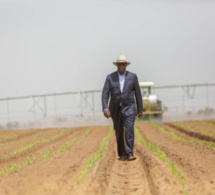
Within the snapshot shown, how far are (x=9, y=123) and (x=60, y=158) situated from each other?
37085 millimetres

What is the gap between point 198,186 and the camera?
6891 millimetres

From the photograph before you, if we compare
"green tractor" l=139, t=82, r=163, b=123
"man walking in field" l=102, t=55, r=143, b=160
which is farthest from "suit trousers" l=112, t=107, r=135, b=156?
"green tractor" l=139, t=82, r=163, b=123

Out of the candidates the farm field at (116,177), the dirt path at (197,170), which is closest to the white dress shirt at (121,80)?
the farm field at (116,177)

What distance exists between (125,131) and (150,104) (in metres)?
26.3

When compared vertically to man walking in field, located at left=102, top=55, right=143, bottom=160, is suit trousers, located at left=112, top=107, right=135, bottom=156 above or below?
below

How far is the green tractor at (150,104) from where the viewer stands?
36938 millimetres

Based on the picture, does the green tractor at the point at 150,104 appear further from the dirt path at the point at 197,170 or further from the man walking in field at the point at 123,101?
the dirt path at the point at 197,170

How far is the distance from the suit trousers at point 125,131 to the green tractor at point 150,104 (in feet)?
82.3

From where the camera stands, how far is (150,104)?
3734 cm

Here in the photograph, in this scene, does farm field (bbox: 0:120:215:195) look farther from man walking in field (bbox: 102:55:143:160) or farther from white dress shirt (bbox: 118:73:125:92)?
white dress shirt (bbox: 118:73:125:92)

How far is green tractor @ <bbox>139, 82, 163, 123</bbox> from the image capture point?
36.9 m

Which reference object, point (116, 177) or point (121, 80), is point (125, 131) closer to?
point (121, 80)

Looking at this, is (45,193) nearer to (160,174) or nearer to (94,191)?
(94,191)

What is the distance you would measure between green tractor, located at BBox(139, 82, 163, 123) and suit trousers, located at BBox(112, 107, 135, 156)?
82.3ft
